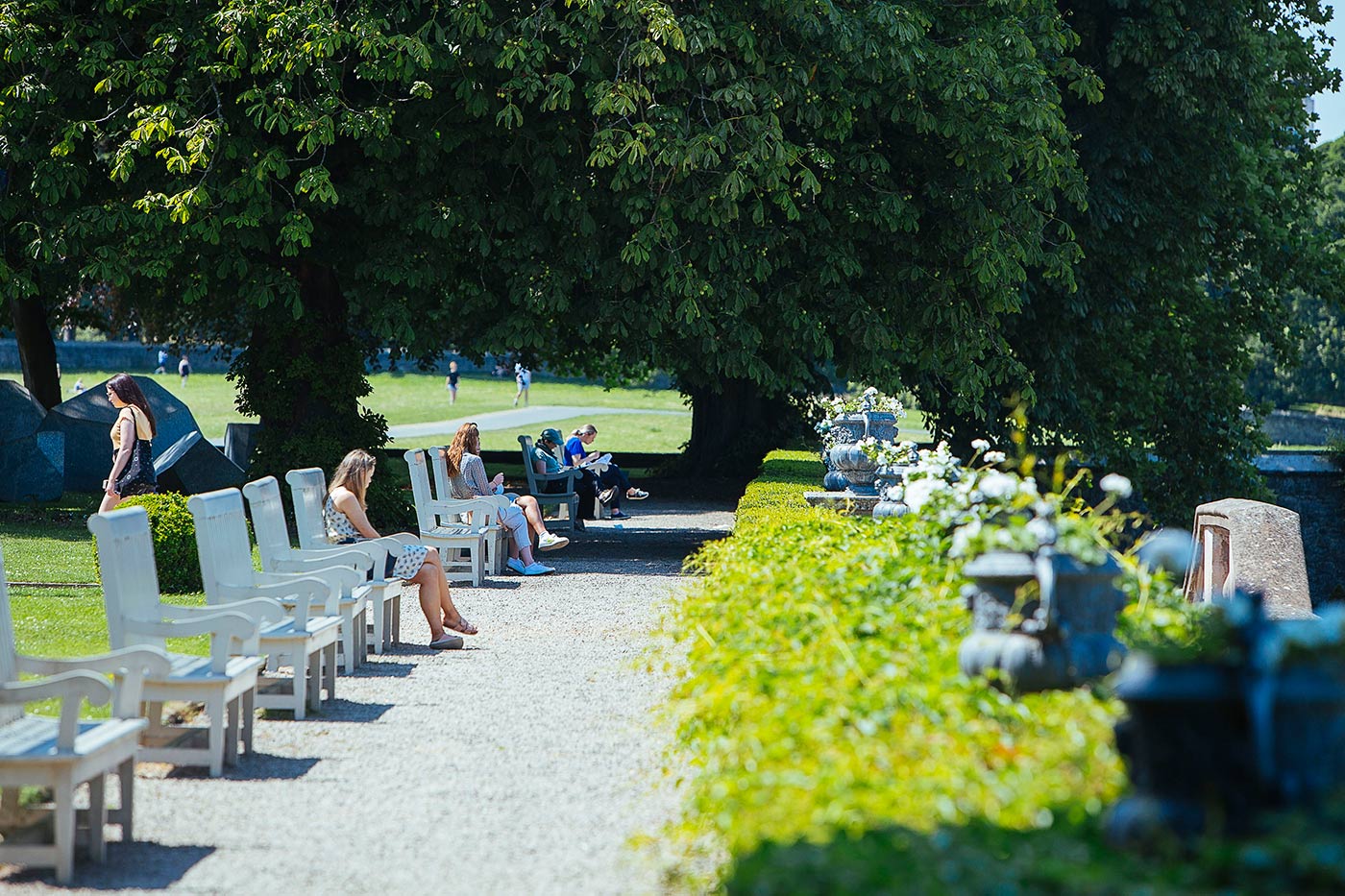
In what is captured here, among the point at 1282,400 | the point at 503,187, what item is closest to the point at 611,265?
the point at 503,187

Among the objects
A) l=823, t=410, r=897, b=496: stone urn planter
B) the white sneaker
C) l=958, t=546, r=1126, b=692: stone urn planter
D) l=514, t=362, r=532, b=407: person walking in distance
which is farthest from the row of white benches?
l=514, t=362, r=532, b=407: person walking in distance

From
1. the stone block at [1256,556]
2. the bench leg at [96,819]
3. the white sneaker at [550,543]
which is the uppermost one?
the bench leg at [96,819]

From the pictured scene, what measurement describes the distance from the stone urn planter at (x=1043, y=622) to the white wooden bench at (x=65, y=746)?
2892 millimetres

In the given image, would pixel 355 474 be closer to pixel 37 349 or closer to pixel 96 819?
pixel 96 819

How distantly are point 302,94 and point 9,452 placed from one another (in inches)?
292

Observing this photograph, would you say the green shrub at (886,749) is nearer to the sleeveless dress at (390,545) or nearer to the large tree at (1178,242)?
the sleeveless dress at (390,545)

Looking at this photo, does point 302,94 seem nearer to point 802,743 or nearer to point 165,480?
point 165,480

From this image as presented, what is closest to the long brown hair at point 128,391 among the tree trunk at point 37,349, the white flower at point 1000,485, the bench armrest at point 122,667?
the bench armrest at point 122,667

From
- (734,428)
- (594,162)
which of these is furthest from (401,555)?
(734,428)

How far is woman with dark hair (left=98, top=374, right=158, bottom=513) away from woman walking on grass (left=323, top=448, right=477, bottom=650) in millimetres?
2992

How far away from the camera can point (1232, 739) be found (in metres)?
3.04

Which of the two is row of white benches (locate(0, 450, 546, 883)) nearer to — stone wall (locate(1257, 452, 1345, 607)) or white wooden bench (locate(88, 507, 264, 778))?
white wooden bench (locate(88, 507, 264, 778))

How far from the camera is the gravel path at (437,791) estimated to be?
464 cm

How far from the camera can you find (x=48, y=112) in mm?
14555
